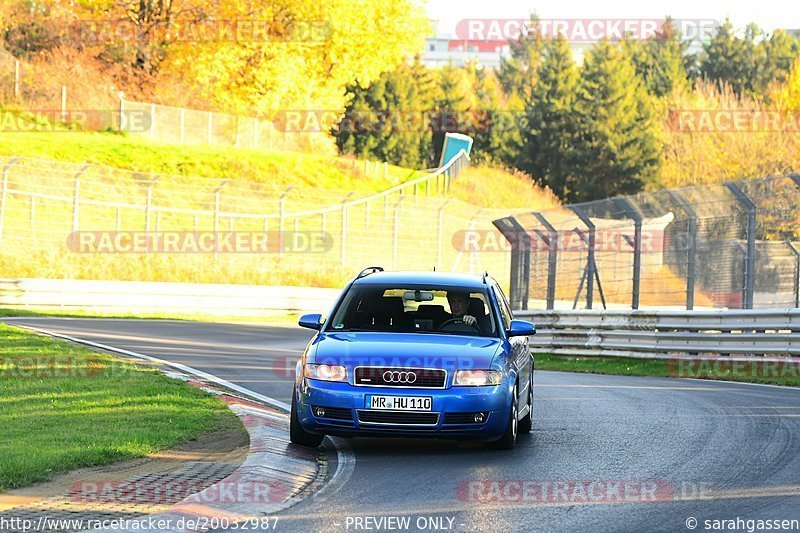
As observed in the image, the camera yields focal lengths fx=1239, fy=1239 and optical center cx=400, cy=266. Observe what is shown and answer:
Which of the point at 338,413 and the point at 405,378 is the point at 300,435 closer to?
the point at 338,413

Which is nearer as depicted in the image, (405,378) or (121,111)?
(405,378)

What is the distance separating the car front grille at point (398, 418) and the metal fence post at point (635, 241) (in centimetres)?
1258

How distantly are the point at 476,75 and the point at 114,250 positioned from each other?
89.8 m

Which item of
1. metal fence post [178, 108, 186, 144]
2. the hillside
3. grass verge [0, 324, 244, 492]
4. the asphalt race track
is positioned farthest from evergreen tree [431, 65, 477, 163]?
the asphalt race track

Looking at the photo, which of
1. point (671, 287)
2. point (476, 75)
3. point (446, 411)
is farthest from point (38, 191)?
point (476, 75)

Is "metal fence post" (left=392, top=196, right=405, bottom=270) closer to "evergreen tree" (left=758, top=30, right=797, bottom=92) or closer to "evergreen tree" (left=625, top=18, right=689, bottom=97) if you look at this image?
"evergreen tree" (left=625, top=18, right=689, bottom=97)

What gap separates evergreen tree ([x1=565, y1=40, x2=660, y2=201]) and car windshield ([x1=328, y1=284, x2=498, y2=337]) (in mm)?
56737

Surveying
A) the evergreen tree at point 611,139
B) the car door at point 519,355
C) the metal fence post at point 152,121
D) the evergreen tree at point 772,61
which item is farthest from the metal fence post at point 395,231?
the evergreen tree at point 772,61

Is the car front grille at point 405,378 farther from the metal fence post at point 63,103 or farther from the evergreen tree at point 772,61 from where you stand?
the evergreen tree at point 772,61

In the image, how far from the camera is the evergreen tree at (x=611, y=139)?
66938 mm

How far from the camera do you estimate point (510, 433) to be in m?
10.1

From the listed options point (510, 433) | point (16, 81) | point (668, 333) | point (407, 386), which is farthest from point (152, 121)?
point (407, 386)

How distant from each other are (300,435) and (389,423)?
33.2 inches

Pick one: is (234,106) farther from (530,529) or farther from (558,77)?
(530,529)
